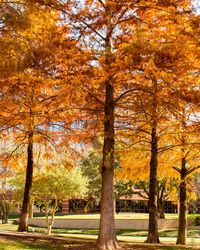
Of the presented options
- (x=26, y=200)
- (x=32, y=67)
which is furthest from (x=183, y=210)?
(x=32, y=67)

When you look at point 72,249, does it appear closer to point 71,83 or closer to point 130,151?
point 71,83

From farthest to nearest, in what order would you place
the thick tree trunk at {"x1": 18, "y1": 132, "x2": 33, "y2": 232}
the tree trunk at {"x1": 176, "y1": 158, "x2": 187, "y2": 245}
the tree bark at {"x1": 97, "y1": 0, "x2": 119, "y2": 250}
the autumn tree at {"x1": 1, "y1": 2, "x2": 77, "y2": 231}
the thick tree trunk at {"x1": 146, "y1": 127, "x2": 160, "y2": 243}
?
the tree trunk at {"x1": 176, "y1": 158, "x2": 187, "y2": 245}
the thick tree trunk at {"x1": 18, "y1": 132, "x2": 33, "y2": 232}
the thick tree trunk at {"x1": 146, "y1": 127, "x2": 160, "y2": 243}
the tree bark at {"x1": 97, "y1": 0, "x2": 119, "y2": 250}
the autumn tree at {"x1": 1, "y1": 2, "x2": 77, "y2": 231}

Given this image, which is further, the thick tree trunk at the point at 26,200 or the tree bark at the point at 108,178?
the thick tree trunk at the point at 26,200

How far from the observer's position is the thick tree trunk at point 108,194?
40.9 ft

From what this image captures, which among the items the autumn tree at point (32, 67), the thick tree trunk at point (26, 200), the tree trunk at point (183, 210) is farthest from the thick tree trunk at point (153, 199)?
the thick tree trunk at point (26, 200)

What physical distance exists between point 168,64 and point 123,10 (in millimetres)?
3349

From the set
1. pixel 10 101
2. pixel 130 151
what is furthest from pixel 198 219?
pixel 10 101

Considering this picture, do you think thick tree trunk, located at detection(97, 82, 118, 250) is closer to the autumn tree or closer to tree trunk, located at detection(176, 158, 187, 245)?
the autumn tree

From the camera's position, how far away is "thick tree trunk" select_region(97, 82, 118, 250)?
1246 centimetres

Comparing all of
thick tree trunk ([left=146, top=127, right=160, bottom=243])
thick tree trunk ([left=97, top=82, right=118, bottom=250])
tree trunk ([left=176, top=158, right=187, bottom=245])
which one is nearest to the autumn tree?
thick tree trunk ([left=97, top=82, right=118, bottom=250])

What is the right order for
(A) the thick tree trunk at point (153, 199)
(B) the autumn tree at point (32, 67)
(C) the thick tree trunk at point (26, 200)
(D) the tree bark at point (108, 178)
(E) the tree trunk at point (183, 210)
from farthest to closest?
(E) the tree trunk at point (183, 210)
(C) the thick tree trunk at point (26, 200)
(A) the thick tree trunk at point (153, 199)
(D) the tree bark at point (108, 178)
(B) the autumn tree at point (32, 67)

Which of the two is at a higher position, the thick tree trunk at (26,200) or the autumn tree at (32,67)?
the autumn tree at (32,67)

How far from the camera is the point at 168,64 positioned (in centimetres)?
1140

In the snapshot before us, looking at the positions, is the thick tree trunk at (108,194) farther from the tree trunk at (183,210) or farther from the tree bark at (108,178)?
the tree trunk at (183,210)
